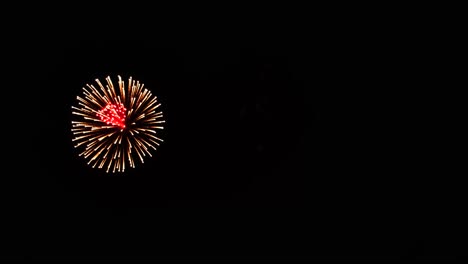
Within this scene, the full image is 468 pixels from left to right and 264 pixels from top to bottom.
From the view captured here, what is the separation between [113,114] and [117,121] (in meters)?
0.09

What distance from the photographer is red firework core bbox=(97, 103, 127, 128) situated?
13.4 feet

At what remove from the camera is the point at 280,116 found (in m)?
4.56

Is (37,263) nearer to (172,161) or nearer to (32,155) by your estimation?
(32,155)

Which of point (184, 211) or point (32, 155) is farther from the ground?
point (32, 155)

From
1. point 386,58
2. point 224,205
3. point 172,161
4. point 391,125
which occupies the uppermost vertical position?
point 386,58

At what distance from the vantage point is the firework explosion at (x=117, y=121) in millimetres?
4109

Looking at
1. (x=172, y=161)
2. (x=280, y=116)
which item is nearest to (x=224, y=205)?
(x=172, y=161)

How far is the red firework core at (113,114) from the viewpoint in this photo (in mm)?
4074

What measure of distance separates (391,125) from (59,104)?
4146 millimetres

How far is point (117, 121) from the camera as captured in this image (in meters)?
4.12

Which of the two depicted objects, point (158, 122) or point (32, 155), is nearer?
point (158, 122)

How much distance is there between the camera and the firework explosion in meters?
4.11

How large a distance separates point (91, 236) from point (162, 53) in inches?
95.3

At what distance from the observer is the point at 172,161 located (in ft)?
15.1
